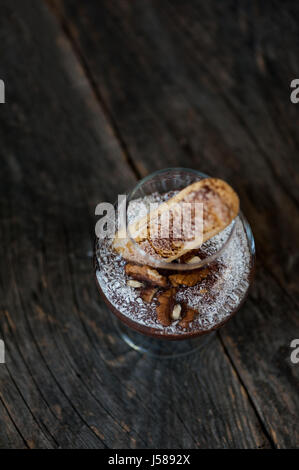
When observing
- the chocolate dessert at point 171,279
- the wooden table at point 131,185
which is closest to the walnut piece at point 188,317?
the chocolate dessert at point 171,279

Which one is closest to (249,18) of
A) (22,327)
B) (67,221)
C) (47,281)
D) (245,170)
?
(245,170)

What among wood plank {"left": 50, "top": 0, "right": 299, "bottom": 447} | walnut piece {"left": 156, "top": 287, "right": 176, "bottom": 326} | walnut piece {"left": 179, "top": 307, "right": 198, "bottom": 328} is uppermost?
wood plank {"left": 50, "top": 0, "right": 299, "bottom": 447}

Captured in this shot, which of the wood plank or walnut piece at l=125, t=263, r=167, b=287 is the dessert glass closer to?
→ walnut piece at l=125, t=263, r=167, b=287

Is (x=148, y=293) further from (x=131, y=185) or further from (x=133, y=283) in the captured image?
(x=131, y=185)

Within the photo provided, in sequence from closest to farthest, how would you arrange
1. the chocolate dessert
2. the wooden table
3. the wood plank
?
the chocolate dessert → the wooden table → the wood plank

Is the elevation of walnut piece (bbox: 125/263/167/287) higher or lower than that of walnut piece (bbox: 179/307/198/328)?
higher

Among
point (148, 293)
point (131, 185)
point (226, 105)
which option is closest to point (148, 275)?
point (148, 293)

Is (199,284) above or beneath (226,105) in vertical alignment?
beneath

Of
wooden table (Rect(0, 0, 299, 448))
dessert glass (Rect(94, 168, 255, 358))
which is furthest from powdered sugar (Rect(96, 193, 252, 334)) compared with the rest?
wooden table (Rect(0, 0, 299, 448))
